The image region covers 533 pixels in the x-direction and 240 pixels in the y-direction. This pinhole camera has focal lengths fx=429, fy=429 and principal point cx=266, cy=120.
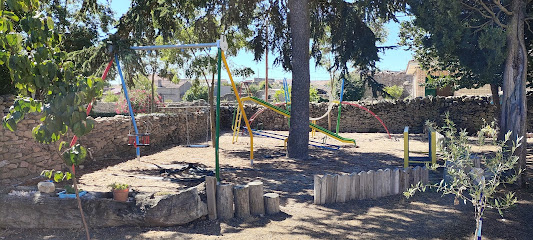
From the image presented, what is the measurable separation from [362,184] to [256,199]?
5.75 ft

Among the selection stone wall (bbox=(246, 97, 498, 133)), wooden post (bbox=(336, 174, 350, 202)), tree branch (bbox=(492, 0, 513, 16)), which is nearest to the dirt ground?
wooden post (bbox=(336, 174, 350, 202))

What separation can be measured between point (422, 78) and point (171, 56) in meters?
22.5

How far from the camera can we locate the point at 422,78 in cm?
3061

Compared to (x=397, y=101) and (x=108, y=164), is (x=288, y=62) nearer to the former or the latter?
(x=108, y=164)

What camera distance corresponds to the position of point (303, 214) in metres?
5.70

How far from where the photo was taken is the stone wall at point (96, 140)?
7363mm

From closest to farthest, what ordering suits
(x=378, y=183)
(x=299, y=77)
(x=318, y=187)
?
(x=318, y=187)
(x=378, y=183)
(x=299, y=77)

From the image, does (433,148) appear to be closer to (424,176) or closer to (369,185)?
(424,176)

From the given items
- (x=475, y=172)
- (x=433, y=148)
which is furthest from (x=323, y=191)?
(x=433, y=148)

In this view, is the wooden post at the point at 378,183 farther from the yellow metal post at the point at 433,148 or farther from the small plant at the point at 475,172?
the yellow metal post at the point at 433,148

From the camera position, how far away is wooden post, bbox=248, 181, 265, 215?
5.50 m

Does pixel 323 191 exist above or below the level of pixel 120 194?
below

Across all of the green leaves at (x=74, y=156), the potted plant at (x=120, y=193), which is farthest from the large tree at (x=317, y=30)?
the green leaves at (x=74, y=156)

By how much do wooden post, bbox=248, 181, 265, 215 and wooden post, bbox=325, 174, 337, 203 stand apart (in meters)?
1.08
